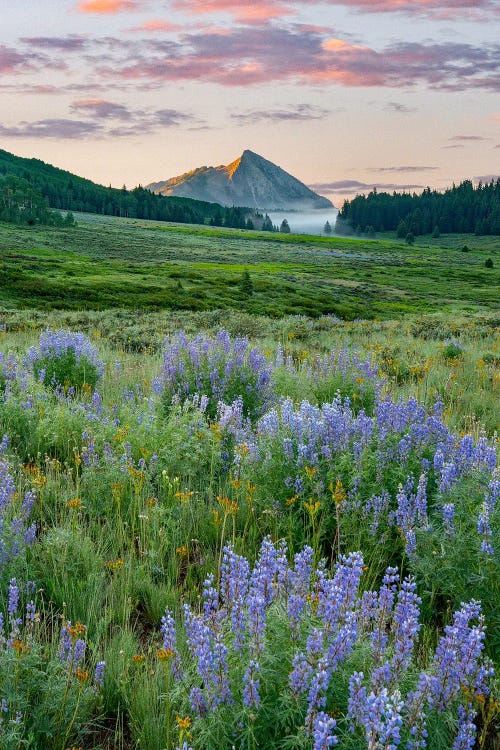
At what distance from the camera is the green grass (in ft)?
121

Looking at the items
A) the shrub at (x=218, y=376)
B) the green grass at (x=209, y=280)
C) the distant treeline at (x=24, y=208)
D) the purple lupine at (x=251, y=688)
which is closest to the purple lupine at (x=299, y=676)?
the purple lupine at (x=251, y=688)

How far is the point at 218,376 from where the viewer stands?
7289 millimetres

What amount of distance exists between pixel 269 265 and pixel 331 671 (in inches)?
2850

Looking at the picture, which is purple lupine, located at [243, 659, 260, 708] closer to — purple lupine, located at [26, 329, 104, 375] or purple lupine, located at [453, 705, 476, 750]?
purple lupine, located at [453, 705, 476, 750]

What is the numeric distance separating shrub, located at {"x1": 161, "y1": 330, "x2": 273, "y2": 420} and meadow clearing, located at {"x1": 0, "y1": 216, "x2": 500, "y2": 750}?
0.03m

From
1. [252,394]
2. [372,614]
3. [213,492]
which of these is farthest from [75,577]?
[252,394]

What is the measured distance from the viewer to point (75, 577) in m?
3.35

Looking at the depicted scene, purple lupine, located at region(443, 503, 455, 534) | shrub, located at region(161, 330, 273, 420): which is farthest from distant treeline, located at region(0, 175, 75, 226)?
purple lupine, located at region(443, 503, 455, 534)

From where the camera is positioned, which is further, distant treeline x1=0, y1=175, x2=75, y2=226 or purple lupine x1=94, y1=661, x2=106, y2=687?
distant treeline x1=0, y1=175, x2=75, y2=226

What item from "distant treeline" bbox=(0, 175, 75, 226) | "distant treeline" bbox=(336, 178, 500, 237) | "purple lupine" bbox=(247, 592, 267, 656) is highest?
"distant treeline" bbox=(336, 178, 500, 237)

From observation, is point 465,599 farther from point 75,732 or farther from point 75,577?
point 75,577

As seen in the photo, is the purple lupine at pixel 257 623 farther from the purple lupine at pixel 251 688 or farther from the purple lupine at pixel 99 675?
the purple lupine at pixel 99 675

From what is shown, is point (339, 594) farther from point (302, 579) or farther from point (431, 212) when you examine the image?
point (431, 212)

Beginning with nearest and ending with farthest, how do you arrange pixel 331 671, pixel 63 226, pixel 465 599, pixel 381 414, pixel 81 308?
pixel 331 671 → pixel 465 599 → pixel 381 414 → pixel 81 308 → pixel 63 226
